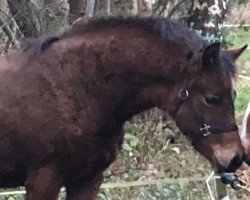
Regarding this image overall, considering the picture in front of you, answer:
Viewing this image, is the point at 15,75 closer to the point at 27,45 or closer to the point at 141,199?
the point at 27,45

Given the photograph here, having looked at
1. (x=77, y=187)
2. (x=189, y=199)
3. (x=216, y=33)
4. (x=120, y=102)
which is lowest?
(x=189, y=199)

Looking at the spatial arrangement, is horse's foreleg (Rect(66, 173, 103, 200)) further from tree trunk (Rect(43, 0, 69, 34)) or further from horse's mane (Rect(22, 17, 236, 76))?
tree trunk (Rect(43, 0, 69, 34))

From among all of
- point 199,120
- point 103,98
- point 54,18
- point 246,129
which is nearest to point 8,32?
point 54,18

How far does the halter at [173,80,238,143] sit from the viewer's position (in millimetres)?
4988

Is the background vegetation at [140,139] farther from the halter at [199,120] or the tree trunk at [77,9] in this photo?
the halter at [199,120]

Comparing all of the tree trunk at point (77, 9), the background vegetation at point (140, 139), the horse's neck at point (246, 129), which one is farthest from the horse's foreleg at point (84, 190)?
the tree trunk at point (77, 9)

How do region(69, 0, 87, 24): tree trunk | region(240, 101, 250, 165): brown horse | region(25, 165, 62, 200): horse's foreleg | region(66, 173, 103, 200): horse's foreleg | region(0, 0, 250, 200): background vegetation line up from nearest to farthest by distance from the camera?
region(25, 165, 62, 200): horse's foreleg → region(66, 173, 103, 200): horse's foreleg → region(240, 101, 250, 165): brown horse → region(0, 0, 250, 200): background vegetation → region(69, 0, 87, 24): tree trunk

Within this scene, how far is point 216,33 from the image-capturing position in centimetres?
888

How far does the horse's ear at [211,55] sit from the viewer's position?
4.93m

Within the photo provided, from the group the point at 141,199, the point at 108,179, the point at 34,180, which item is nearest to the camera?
the point at 34,180

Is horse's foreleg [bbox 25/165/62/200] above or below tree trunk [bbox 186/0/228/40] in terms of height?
above

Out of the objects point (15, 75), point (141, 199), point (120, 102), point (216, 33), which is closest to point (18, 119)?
point (15, 75)

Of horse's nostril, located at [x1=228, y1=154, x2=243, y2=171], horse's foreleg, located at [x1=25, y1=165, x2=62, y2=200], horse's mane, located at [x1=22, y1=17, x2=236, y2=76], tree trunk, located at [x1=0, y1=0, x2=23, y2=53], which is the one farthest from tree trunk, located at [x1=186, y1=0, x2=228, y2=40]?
horse's foreleg, located at [x1=25, y1=165, x2=62, y2=200]

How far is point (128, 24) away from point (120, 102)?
0.48 meters
